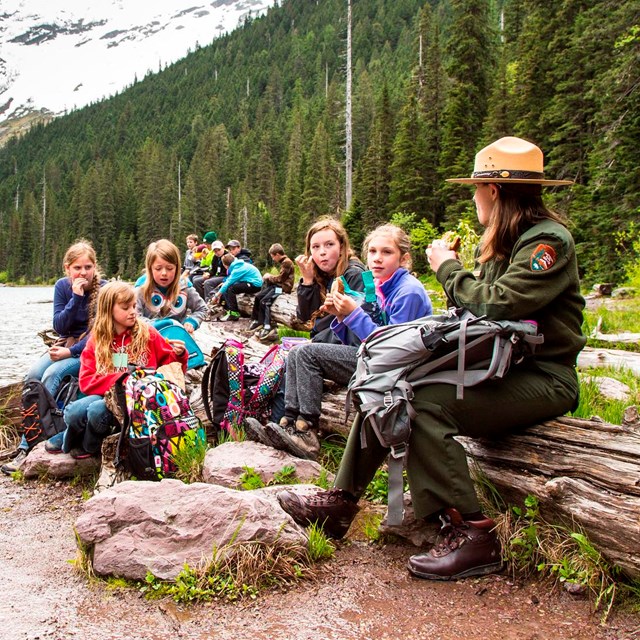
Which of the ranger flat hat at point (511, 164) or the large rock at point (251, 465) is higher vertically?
the ranger flat hat at point (511, 164)

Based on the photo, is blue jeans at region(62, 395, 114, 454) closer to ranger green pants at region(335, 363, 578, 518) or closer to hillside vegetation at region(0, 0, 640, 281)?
ranger green pants at region(335, 363, 578, 518)

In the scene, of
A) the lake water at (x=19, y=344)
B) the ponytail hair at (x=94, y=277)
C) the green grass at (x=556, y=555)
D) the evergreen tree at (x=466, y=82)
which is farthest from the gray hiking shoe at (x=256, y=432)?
the evergreen tree at (x=466, y=82)

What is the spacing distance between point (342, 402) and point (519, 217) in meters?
2.05

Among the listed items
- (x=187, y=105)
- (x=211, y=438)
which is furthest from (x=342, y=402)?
(x=187, y=105)

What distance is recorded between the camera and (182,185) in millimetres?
97125

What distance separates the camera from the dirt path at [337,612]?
2.46 meters

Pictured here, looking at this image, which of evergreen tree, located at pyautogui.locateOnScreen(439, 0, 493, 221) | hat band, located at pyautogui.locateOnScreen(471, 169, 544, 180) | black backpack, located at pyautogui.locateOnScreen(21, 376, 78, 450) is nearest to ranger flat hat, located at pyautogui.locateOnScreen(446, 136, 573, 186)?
hat band, located at pyautogui.locateOnScreen(471, 169, 544, 180)

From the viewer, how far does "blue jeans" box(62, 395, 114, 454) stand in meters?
4.88

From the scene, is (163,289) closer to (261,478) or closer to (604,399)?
(261,478)

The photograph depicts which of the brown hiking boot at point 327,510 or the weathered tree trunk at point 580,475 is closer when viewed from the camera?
the weathered tree trunk at point 580,475

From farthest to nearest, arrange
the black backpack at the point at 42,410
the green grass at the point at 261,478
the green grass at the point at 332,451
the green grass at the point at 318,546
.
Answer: the black backpack at the point at 42,410 → the green grass at the point at 332,451 → the green grass at the point at 261,478 → the green grass at the point at 318,546

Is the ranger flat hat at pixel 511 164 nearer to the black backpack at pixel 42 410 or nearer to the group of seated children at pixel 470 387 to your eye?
the group of seated children at pixel 470 387

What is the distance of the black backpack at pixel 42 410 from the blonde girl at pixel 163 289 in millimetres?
1027

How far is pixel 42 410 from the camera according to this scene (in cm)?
557
